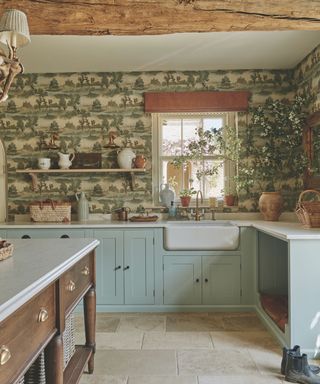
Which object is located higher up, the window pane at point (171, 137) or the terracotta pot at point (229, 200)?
the window pane at point (171, 137)

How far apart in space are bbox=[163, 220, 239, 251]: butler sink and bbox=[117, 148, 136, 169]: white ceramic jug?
3.10 ft

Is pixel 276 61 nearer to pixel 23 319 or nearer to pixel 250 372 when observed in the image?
pixel 250 372

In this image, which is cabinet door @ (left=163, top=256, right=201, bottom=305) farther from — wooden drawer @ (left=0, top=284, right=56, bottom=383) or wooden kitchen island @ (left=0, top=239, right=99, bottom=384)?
wooden drawer @ (left=0, top=284, right=56, bottom=383)

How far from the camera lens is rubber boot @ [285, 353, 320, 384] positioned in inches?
93.3

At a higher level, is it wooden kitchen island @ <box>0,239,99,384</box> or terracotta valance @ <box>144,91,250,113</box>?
terracotta valance @ <box>144,91,250,113</box>

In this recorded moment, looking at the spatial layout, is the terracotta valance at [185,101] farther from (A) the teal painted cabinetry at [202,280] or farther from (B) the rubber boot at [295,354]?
(B) the rubber boot at [295,354]

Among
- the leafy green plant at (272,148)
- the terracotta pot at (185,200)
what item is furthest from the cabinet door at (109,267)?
the leafy green plant at (272,148)

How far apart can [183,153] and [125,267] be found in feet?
5.05

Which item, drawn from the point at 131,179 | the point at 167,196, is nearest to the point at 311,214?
the point at 167,196

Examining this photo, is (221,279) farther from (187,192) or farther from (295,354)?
(295,354)

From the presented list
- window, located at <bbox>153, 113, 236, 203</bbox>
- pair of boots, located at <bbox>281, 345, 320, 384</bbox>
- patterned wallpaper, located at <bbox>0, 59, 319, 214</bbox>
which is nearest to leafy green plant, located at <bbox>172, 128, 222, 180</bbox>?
window, located at <bbox>153, 113, 236, 203</bbox>

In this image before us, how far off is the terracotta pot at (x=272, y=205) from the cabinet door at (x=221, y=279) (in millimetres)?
606

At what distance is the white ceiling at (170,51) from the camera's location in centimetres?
347

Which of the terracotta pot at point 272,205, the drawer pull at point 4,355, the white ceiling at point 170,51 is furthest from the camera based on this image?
the terracotta pot at point 272,205
